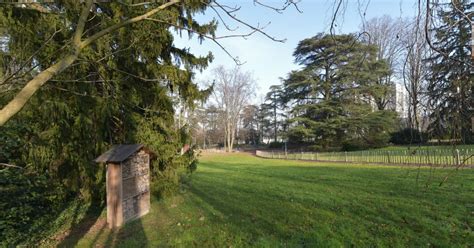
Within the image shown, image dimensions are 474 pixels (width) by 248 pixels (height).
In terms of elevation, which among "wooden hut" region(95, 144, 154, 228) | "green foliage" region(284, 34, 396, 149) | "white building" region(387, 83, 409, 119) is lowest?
"wooden hut" region(95, 144, 154, 228)

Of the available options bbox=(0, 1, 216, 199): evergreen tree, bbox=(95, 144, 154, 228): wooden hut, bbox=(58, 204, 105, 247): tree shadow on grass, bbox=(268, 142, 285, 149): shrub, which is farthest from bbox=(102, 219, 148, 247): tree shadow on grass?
bbox=(268, 142, 285, 149): shrub

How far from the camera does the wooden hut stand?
685 centimetres

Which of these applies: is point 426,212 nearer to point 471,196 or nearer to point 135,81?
point 471,196

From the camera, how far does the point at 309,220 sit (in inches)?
251

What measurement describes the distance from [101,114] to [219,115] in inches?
1948

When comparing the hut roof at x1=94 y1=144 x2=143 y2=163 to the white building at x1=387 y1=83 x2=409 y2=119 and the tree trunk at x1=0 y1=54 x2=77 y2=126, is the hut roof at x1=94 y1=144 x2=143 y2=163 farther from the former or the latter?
the white building at x1=387 y1=83 x2=409 y2=119

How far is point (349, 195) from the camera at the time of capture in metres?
8.79

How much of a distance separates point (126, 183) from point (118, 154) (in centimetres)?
74

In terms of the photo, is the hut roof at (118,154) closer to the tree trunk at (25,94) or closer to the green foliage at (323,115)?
the tree trunk at (25,94)

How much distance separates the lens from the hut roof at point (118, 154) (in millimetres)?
6864

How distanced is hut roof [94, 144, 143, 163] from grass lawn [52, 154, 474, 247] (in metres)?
1.51

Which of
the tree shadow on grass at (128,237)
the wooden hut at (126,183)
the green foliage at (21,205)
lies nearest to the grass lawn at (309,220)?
the tree shadow on grass at (128,237)

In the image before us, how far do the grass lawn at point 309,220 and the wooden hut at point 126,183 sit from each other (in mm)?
322

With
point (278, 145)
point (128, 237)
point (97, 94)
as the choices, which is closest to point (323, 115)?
point (278, 145)
